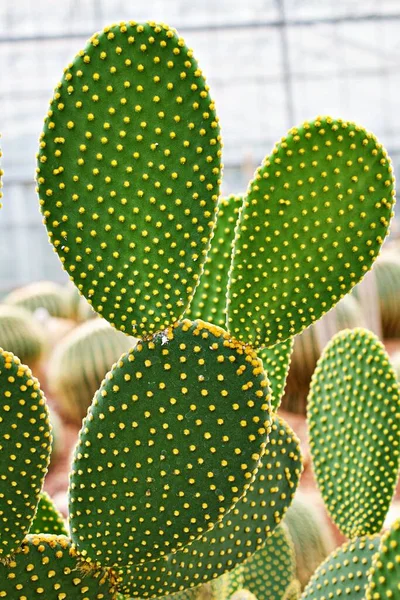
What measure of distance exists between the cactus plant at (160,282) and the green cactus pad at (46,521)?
21 centimetres

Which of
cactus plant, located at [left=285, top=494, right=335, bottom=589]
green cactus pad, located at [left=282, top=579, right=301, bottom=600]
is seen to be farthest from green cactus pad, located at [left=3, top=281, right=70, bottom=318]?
green cactus pad, located at [left=282, top=579, right=301, bottom=600]

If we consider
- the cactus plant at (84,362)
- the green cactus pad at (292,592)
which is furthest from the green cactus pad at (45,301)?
the green cactus pad at (292,592)

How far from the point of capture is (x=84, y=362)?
15.5 ft

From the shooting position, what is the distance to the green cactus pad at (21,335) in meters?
5.23

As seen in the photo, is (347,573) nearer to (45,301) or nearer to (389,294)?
(389,294)

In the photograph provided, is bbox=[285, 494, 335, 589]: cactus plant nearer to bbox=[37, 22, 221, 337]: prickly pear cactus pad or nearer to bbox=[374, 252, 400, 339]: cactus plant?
bbox=[37, 22, 221, 337]: prickly pear cactus pad

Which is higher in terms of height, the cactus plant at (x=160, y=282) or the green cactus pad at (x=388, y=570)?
the cactus plant at (x=160, y=282)

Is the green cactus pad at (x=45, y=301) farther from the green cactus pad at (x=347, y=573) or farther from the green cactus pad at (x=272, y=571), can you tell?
the green cactus pad at (x=347, y=573)

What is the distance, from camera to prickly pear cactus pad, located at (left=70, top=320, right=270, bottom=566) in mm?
932

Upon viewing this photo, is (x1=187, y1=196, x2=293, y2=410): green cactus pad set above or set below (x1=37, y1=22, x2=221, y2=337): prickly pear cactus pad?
below

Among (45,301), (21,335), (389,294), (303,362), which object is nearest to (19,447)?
(303,362)

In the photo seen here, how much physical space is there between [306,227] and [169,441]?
29 centimetres

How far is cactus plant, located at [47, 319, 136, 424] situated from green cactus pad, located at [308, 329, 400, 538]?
3471 millimetres

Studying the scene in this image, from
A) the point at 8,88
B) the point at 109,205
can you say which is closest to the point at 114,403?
the point at 109,205
